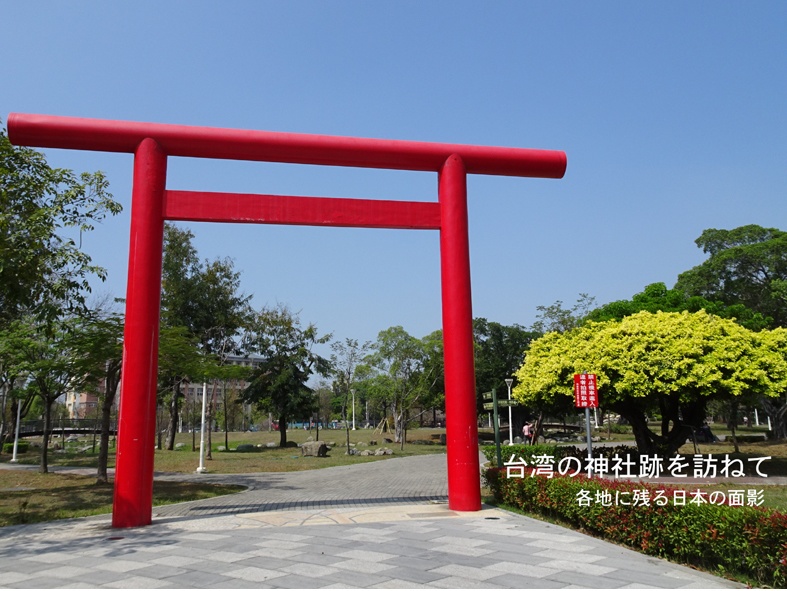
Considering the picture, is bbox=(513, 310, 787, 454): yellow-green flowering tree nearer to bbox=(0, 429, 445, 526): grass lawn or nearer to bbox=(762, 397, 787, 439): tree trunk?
bbox=(0, 429, 445, 526): grass lawn

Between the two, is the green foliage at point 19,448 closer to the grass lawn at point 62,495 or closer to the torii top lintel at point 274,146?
the grass lawn at point 62,495

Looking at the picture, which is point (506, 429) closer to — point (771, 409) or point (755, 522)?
point (771, 409)

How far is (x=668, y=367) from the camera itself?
49.1 feet

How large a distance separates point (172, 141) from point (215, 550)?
6.23 meters

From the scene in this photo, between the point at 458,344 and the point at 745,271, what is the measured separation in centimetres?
3149

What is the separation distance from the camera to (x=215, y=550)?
6.85 m

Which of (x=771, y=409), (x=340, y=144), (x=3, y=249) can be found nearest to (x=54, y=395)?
(x=3, y=249)

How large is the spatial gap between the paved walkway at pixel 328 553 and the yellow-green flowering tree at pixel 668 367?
7.00m

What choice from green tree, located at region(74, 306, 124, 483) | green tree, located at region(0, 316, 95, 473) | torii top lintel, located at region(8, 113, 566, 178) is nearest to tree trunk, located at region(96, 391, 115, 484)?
green tree, located at region(74, 306, 124, 483)

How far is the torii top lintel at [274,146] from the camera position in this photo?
923 centimetres

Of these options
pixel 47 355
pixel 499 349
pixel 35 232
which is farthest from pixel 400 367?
pixel 35 232

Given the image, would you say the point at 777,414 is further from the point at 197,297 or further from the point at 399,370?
the point at 197,297

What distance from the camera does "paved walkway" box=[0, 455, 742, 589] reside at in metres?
5.48

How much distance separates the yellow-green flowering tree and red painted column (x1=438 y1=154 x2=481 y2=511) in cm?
700
